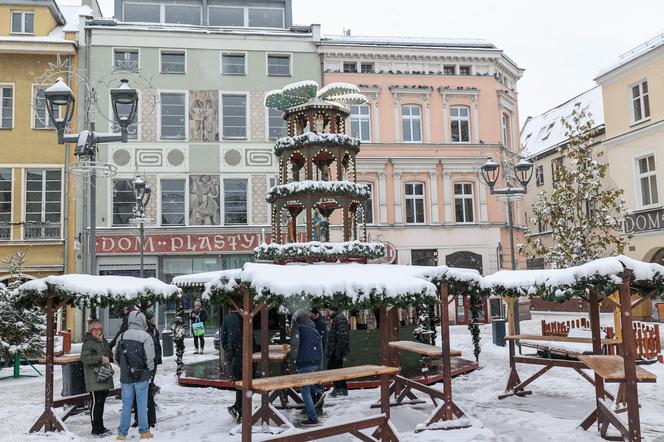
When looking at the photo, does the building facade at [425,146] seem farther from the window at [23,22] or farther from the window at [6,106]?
the window at [6,106]

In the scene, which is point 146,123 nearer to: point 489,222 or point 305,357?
point 489,222

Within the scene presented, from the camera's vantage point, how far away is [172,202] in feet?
88.5

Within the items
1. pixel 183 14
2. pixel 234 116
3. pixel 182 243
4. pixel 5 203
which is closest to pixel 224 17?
pixel 183 14

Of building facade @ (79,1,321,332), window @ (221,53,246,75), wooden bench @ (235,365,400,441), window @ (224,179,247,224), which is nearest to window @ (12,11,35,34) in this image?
building facade @ (79,1,321,332)

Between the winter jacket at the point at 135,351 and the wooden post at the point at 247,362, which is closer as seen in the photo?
the wooden post at the point at 247,362

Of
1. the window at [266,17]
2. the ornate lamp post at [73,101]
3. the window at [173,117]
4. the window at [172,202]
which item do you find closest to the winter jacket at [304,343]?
the ornate lamp post at [73,101]

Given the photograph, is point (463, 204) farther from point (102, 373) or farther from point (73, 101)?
point (102, 373)

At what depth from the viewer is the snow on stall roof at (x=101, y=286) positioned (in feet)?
32.1

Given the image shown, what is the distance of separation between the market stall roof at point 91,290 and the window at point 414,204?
18.8m

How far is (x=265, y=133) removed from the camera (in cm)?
2794

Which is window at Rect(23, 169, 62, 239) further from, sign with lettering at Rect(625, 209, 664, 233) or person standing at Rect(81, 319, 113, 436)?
sign with lettering at Rect(625, 209, 664, 233)

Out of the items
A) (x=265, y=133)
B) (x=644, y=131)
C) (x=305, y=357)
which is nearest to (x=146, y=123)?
(x=265, y=133)

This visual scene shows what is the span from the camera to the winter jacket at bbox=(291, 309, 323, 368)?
9992 millimetres

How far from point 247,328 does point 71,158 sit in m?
21.2
